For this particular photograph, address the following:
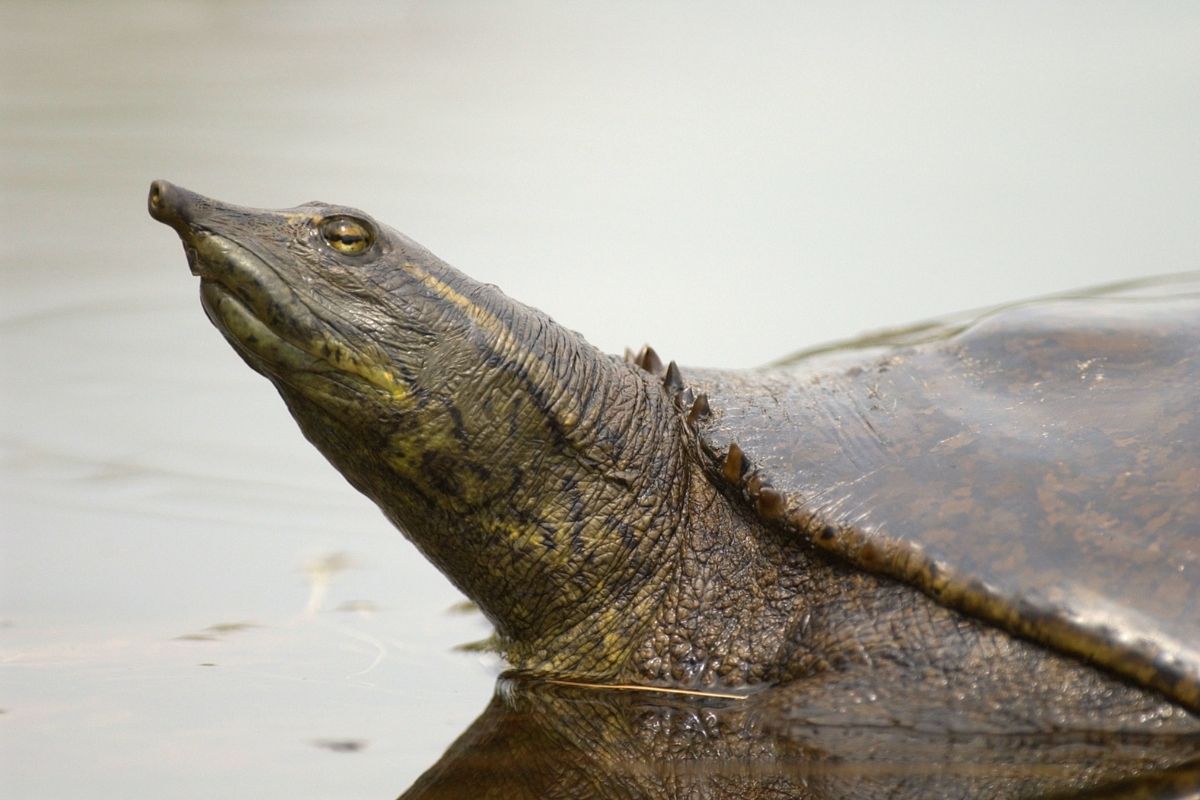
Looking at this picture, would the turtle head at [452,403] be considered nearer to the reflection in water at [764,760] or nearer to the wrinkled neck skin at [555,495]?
the wrinkled neck skin at [555,495]

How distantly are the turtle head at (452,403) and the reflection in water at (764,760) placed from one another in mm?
353

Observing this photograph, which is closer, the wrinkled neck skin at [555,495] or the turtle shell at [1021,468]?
the turtle shell at [1021,468]

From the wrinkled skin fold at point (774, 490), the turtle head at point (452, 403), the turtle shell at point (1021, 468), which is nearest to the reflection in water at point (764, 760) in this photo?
the wrinkled skin fold at point (774, 490)

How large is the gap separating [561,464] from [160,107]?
7.36 m

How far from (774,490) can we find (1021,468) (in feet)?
1.67

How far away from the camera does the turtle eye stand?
11.1 feet

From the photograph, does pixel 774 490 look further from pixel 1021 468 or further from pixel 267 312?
pixel 267 312

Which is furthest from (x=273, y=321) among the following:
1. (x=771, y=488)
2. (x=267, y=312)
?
(x=771, y=488)

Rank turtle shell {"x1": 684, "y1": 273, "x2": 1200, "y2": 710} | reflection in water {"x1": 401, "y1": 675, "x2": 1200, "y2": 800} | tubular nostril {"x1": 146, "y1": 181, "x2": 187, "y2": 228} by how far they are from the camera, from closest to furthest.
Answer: reflection in water {"x1": 401, "y1": 675, "x2": 1200, "y2": 800}
turtle shell {"x1": 684, "y1": 273, "x2": 1200, "y2": 710}
tubular nostril {"x1": 146, "y1": 181, "x2": 187, "y2": 228}

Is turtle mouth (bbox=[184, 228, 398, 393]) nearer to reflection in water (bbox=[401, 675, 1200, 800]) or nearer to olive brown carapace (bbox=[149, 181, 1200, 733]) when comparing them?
olive brown carapace (bbox=[149, 181, 1200, 733])

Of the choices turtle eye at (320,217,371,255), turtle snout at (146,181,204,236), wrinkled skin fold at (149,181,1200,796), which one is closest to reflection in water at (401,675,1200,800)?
wrinkled skin fold at (149,181,1200,796)

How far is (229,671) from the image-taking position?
3.58 metres

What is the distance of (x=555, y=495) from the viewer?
137 inches

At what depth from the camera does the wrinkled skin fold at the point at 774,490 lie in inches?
122
